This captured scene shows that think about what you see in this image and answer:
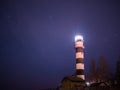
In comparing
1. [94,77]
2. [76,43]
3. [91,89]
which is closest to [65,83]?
[91,89]

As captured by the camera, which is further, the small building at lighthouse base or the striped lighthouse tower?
the striped lighthouse tower

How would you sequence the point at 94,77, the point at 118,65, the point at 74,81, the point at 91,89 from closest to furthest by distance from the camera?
the point at 91,89 < the point at 74,81 < the point at 94,77 < the point at 118,65

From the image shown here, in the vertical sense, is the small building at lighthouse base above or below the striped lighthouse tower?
below

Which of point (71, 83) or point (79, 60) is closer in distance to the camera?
point (71, 83)

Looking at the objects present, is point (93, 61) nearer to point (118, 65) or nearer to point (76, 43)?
point (118, 65)

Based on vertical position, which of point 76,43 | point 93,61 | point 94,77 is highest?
point 76,43

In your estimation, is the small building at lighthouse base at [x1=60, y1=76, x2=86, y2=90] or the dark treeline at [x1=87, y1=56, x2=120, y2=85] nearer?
the small building at lighthouse base at [x1=60, y1=76, x2=86, y2=90]

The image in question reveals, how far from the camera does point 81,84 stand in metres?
50.9

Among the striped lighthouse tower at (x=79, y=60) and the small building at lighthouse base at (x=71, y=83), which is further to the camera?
the striped lighthouse tower at (x=79, y=60)

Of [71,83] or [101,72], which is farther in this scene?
[101,72]

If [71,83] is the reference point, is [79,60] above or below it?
above

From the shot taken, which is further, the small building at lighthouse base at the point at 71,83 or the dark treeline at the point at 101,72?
the dark treeline at the point at 101,72

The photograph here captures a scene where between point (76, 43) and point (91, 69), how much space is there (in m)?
19.4

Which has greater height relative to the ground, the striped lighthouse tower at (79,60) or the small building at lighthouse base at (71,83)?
the striped lighthouse tower at (79,60)
